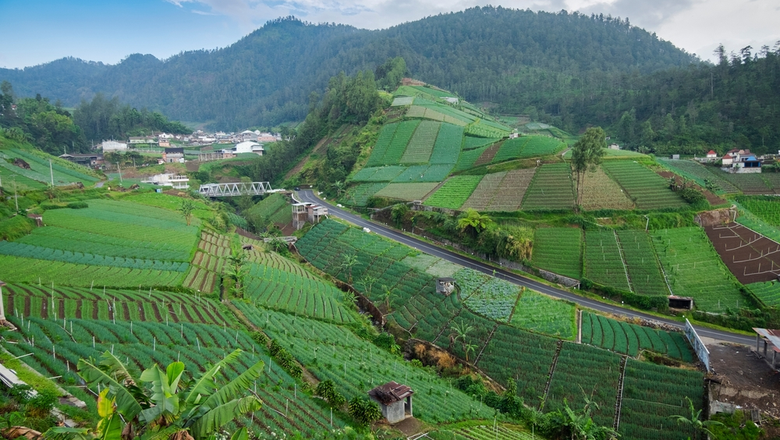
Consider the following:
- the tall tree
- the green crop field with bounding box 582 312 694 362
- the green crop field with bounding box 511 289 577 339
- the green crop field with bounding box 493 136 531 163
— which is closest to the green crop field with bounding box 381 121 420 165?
the green crop field with bounding box 493 136 531 163

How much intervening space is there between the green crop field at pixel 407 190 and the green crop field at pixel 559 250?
19563mm

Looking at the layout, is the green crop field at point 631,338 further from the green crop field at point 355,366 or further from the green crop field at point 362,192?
the green crop field at point 362,192

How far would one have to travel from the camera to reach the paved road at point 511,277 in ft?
114

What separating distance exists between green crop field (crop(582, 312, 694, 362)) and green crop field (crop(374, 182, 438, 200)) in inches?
1270

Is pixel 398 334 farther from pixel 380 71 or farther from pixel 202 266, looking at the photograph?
pixel 380 71

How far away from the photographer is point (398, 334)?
39312 millimetres

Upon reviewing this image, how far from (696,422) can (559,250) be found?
22.8 meters

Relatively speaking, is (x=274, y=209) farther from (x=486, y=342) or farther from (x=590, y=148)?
(x=486, y=342)

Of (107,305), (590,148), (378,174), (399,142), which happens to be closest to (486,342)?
(107,305)

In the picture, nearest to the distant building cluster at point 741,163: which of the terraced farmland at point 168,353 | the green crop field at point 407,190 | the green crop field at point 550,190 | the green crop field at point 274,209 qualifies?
the green crop field at point 550,190

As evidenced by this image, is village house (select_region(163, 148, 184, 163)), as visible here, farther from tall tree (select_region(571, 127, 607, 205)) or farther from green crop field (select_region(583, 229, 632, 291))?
green crop field (select_region(583, 229, 632, 291))

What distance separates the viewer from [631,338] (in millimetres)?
33562

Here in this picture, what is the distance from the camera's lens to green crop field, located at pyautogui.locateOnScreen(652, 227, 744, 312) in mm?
38250

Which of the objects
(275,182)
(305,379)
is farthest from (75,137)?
(305,379)
